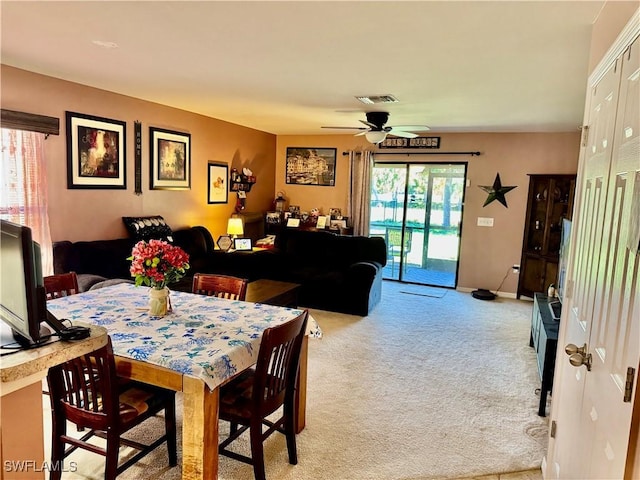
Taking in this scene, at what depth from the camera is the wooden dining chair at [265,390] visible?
6.49 feet

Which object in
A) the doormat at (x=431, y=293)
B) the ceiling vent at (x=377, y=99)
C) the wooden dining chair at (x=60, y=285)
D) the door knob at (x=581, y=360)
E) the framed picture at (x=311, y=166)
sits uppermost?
the ceiling vent at (x=377, y=99)

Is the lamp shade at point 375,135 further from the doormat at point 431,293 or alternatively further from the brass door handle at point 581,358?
the brass door handle at point 581,358

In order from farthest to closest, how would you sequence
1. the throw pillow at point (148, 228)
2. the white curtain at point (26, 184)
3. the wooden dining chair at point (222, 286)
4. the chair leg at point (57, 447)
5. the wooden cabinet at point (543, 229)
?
the wooden cabinet at point (543, 229) → the throw pillow at point (148, 228) → the white curtain at point (26, 184) → the wooden dining chair at point (222, 286) → the chair leg at point (57, 447)

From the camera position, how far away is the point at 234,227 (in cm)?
634

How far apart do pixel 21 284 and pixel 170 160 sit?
459 cm

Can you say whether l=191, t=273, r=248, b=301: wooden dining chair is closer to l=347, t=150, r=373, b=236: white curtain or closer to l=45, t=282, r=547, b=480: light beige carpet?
l=45, t=282, r=547, b=480: light beige carpet

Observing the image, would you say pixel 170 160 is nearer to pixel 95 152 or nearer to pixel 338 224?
pixel 95 152

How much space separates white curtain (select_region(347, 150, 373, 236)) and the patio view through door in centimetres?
17

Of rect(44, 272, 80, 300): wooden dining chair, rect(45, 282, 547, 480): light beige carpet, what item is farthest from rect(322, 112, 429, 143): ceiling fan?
rect(44, 272, 80, 300): wooden dining chair

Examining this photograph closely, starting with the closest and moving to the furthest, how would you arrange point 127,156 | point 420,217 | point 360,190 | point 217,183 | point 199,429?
1. point 199,429
2. point 127,156
3. point 217,183
4. point 420,217
5. point 360,190

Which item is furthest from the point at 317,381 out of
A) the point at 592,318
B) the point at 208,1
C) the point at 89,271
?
the point at 208,1

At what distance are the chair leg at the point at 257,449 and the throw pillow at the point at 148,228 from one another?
3.27m

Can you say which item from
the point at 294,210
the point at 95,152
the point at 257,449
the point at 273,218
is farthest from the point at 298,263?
the point at 257,449

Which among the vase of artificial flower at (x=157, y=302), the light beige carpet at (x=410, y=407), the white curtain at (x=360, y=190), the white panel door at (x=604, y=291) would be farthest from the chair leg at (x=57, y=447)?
the white curtain at (x=360, y=190)
